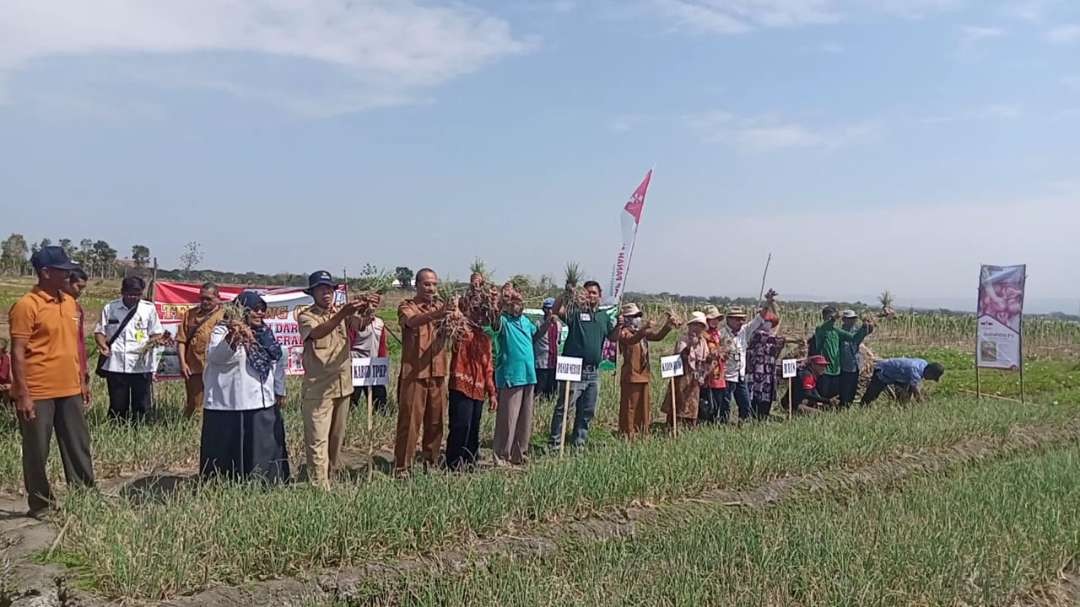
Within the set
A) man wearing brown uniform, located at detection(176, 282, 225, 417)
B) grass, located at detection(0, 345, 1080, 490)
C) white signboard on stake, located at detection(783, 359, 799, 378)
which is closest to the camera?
grass, located at detection(0, 345, 1080, 490)

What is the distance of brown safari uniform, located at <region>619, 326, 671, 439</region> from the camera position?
8398 millimetres

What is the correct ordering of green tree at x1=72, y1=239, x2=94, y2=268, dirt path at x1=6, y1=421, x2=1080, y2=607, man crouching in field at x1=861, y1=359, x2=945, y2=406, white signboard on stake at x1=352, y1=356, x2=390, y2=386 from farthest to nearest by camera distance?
1. green tree at x1=72, y1=239, x2=94, y2=268
2. man crouching in field at x1=861, y1=359, x2=945, y2=406
3. white signboard on stake at x1=352, y1=356, x2=390, y2=386
4. dirt path at x1=6, y1=421, x2=1080, y2=607

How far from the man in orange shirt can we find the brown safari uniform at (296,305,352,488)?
1.40 m

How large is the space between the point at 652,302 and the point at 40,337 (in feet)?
42.6

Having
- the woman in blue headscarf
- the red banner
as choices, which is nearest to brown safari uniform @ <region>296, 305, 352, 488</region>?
the woman in blue headscarf

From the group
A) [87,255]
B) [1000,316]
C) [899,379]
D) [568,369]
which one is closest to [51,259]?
[568,369]

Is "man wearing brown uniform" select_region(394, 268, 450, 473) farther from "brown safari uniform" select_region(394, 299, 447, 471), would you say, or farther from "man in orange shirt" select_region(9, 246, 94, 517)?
"man in orange shirt" select_region(9, 246, 94, 517)

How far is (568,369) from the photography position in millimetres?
7445

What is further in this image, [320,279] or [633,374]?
[633,374]

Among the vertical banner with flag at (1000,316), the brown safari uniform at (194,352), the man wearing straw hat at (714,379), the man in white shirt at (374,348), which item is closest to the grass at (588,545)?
the brown safari uniform at (194,352)

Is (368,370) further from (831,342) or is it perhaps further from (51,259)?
(831,342)

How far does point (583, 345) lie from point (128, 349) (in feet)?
13.5

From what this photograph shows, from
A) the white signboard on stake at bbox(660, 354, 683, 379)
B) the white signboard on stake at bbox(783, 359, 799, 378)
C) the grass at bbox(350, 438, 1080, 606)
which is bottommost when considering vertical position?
the grass at bbox(350, 438, 1080, 606)

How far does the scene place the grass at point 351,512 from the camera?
4.05 m
